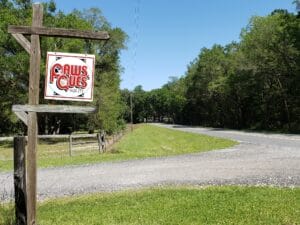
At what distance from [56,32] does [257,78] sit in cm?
5369

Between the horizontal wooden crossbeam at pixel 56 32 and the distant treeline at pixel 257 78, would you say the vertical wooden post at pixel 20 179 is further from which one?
the distant treeline at pixel 257 78

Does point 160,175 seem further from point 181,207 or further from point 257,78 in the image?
point 257,78

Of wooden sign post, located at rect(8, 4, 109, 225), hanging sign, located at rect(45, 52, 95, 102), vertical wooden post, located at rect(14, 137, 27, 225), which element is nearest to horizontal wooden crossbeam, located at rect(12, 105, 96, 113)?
wooden sign post, located at rect(8, 4, 109, 225)

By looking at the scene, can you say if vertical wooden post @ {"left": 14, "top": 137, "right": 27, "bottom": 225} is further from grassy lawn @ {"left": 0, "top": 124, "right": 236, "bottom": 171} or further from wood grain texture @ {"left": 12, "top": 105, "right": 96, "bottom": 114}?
grassy lawn @ {"left": 0, "top": 124, "right": 236, "bottom": 171}

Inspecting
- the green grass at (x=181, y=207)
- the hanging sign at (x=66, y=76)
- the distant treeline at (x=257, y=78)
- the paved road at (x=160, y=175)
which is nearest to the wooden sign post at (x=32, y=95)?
the hanging sign at (x=66, y=76)

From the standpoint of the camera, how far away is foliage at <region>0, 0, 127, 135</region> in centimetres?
3866

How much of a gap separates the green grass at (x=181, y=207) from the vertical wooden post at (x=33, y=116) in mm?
1259

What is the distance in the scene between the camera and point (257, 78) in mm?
57562

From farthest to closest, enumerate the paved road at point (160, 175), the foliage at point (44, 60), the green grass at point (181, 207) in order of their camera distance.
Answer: the foliage at point (44, 60), the paved road at point (160, 175), the green grass at point (181, 207)

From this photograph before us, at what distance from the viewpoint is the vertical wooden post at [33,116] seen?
607 cm

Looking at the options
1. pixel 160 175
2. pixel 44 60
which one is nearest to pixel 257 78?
pixel 44 60

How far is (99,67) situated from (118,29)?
20.4 feet

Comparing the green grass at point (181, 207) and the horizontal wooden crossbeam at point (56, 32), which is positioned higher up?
the horizontal wooden crossbeam at point (56, 32)

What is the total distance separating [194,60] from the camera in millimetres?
104188
